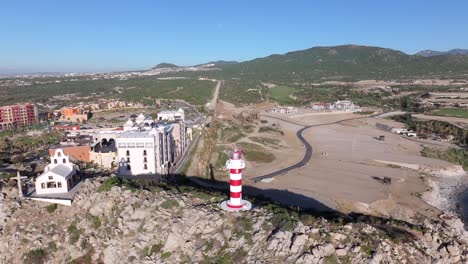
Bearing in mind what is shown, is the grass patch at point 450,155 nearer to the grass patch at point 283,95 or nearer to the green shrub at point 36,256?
the green shrub at point 36,256

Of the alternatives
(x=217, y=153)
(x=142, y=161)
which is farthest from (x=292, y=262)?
(x=217, y=153)

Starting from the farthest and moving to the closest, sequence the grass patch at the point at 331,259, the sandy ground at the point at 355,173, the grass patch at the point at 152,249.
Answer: the sandy ground at the point at 355,173 < the grass patch at the point at 152,249 < the grass patch at the point at 331,259

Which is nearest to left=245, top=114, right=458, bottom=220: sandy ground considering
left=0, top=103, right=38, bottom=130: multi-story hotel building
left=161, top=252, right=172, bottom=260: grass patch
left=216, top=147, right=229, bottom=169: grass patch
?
left=216, top=147, right=229, bottom=169: grass patch

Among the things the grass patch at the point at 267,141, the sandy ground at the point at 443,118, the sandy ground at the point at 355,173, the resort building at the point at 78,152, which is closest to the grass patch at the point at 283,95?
the sandy ground at the point at 443,118

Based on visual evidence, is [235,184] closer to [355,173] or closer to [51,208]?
[51,208]

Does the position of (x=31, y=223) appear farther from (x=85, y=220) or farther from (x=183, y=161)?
(x=183, y=161)

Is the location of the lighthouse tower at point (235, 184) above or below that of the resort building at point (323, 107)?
above
